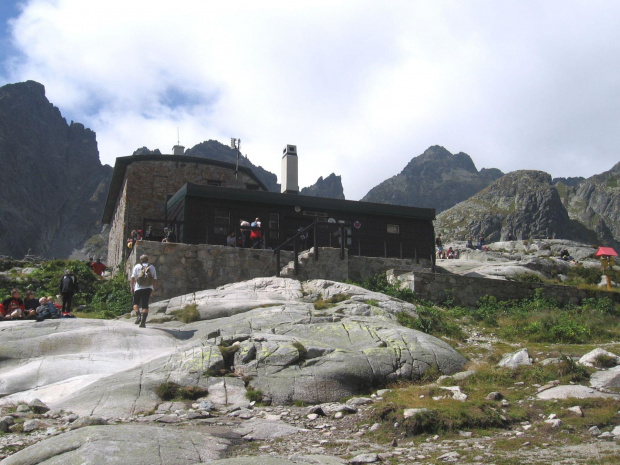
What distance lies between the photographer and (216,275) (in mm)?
22844

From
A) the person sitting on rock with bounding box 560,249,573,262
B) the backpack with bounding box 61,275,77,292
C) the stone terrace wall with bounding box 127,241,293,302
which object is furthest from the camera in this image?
the person sitting on rock with bounding box 560,249,573,262

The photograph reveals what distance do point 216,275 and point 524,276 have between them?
1248cm

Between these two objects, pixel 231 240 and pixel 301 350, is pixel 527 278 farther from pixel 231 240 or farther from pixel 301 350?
pixel 301 350

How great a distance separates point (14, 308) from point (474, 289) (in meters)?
14.0

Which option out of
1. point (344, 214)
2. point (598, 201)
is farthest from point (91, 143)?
point (344, 214)

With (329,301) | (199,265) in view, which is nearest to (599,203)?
(199,265)

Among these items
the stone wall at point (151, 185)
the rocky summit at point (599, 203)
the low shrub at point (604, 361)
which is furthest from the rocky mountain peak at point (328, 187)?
the low shrub at point (604, 361)

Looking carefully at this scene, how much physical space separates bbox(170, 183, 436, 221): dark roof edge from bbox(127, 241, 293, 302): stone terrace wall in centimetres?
384

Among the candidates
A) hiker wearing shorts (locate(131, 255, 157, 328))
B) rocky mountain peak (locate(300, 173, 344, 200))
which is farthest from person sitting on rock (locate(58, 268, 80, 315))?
rocky mountain peak (locate(300, 173, 344, 200))

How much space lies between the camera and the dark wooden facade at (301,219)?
1024 inches

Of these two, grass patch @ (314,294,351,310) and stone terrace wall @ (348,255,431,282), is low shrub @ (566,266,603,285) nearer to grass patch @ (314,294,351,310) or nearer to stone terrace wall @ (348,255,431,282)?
stone terrace wall @ (348,255,431,282)

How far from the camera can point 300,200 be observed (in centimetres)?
2781

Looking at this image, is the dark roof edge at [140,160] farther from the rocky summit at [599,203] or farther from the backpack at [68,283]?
the rocky summit at [599,203]

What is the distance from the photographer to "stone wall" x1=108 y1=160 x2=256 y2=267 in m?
31.6
